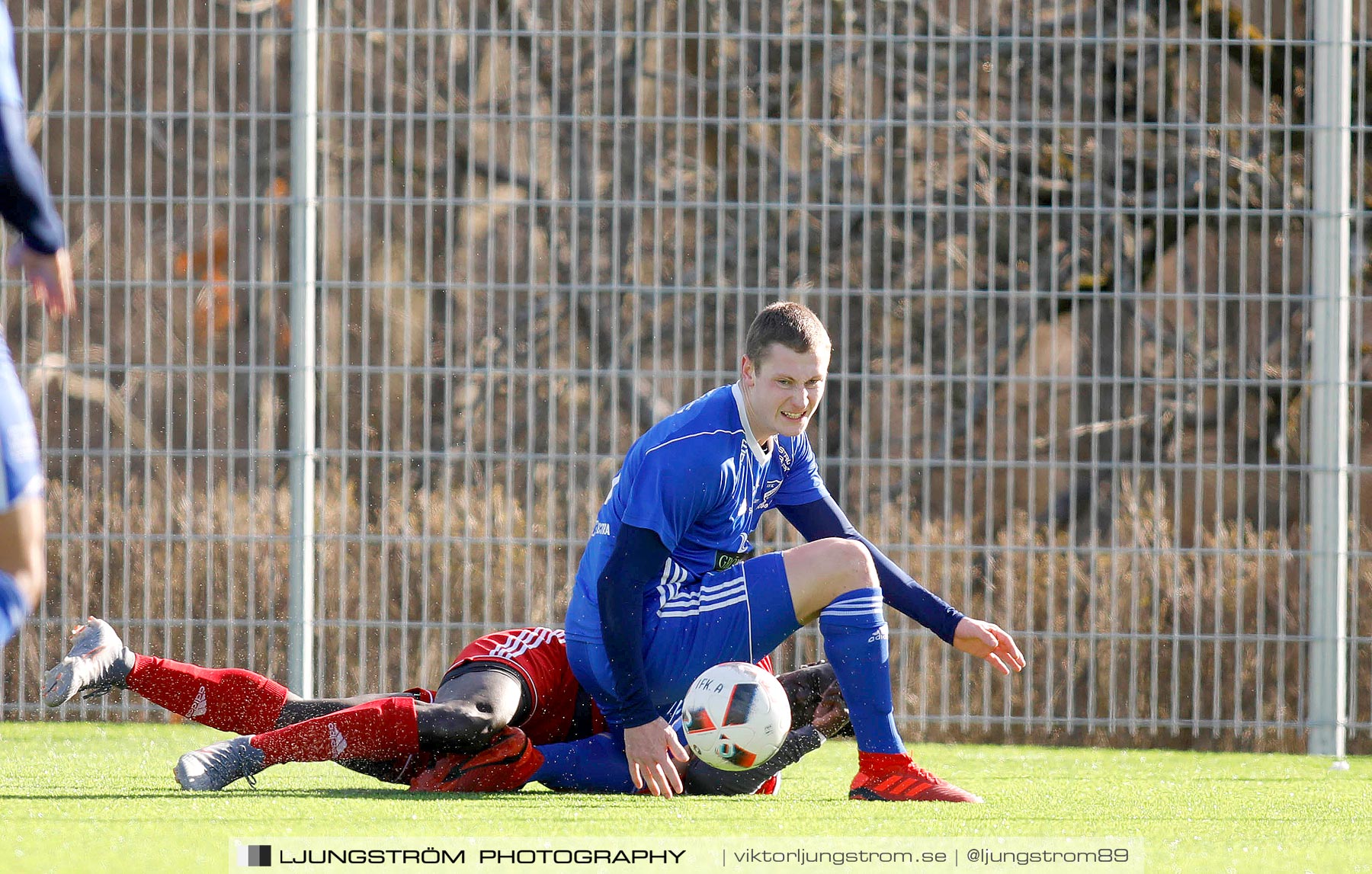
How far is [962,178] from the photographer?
10.9 metres

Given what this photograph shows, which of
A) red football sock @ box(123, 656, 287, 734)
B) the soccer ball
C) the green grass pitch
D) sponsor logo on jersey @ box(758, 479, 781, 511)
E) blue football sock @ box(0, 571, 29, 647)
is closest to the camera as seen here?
blue football sock @ box(0, 571, 29, 647)

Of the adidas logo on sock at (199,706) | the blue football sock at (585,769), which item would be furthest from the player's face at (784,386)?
the adidas logo on sock at (199,706)

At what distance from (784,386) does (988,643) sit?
2.47 feet

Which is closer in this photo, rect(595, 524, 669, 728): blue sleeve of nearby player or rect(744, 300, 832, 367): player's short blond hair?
rect(595, 524, 669, 728): blue sleeve of nearby player

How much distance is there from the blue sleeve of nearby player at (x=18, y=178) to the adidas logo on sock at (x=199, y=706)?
5.50 feet

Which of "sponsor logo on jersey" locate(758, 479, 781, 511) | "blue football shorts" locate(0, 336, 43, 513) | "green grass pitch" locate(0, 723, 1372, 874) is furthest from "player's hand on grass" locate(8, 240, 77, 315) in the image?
"sponsor logo on jersey" locate(758, 479, 781, 511)

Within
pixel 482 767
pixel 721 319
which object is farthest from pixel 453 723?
pixel 721 319

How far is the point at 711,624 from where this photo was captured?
13.4 ft

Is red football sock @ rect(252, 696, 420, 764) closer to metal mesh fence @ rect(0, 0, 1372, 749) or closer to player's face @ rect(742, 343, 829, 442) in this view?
player's face @ rect(742, 343, 829, 442)

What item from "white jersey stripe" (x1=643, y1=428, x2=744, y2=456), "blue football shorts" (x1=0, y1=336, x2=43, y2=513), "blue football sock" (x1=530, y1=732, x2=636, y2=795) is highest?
"blue football shorts" (x1=0, y1=336, x2=43, y2=513)

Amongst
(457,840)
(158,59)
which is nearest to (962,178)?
(158,59)

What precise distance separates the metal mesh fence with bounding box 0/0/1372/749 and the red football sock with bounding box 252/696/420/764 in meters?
2.32

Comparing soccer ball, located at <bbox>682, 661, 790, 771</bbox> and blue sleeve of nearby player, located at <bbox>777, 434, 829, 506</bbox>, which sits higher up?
blue sleeve of nearby player, located at <bbox>777, 434, 829, 506</bbox>

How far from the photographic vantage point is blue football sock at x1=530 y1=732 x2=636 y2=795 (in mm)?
4215
